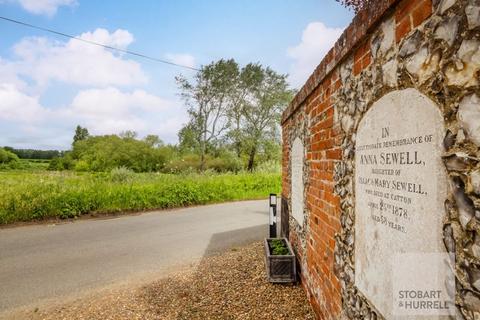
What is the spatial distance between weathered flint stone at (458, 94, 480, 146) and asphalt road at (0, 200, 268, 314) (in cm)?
496

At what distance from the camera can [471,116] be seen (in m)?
1.10

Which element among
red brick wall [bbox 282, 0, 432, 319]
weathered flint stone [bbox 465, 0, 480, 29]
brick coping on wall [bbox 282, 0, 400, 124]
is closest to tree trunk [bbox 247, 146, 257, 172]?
red brick wall [bbox 282, 0, 432, 319]

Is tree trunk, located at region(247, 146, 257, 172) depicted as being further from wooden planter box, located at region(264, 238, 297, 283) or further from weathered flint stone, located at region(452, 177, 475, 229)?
weathered flint stone, located at region(452, 177, 475, 229)

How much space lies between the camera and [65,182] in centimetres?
1192

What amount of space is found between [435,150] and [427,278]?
0.57m

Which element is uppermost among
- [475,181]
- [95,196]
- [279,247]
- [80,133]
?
[80,133]

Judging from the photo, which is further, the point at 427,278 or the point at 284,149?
the point at 284,149

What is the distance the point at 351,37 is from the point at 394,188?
121 centimetres

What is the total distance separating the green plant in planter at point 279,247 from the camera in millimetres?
4656

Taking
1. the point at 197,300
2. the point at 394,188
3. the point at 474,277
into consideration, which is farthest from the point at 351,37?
the point at 197,300

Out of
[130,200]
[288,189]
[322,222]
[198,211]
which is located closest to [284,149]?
[288,189]

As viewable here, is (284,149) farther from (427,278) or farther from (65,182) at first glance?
(65,182)

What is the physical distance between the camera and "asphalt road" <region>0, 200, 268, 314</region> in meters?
4.77

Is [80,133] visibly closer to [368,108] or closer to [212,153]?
[212,153]
